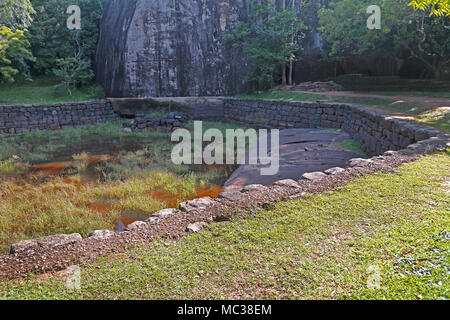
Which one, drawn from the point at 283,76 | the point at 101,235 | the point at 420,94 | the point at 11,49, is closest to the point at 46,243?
the point at 101,235

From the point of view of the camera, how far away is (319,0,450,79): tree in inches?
474

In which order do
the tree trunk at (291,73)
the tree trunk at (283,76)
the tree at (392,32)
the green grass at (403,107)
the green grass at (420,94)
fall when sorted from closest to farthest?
the green grass at (403,107), the green grass at (420,94), the tree at (392,32), the tree trunk at (283,76), the tree trunk at (291,73)

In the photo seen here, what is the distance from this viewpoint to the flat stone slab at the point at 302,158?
21.1 feet

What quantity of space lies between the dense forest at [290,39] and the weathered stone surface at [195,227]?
12.1 m

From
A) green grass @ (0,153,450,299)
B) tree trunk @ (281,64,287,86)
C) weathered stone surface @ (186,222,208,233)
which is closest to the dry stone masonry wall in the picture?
weathered stone surface @ (186,222,208,233)

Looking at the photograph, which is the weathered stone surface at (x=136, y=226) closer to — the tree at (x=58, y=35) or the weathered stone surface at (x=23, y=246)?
the weathered stone surface at (x=23, y=246)

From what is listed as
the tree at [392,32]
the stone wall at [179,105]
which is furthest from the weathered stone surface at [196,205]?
the stone wall at [179,105]

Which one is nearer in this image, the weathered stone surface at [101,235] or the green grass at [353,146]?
the weathered stone surface at [101,235]

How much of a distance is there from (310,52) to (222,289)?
19408 millimetres

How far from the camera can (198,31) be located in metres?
17.4

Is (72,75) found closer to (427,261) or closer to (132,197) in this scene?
(132,197)

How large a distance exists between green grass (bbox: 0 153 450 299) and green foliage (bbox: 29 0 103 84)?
20158mm

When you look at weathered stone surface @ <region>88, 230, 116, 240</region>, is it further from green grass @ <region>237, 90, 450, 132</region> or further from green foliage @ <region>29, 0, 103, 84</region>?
green foliage @ <region>29, 0, 103, 84</region>

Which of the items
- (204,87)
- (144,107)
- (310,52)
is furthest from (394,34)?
(144,107)
